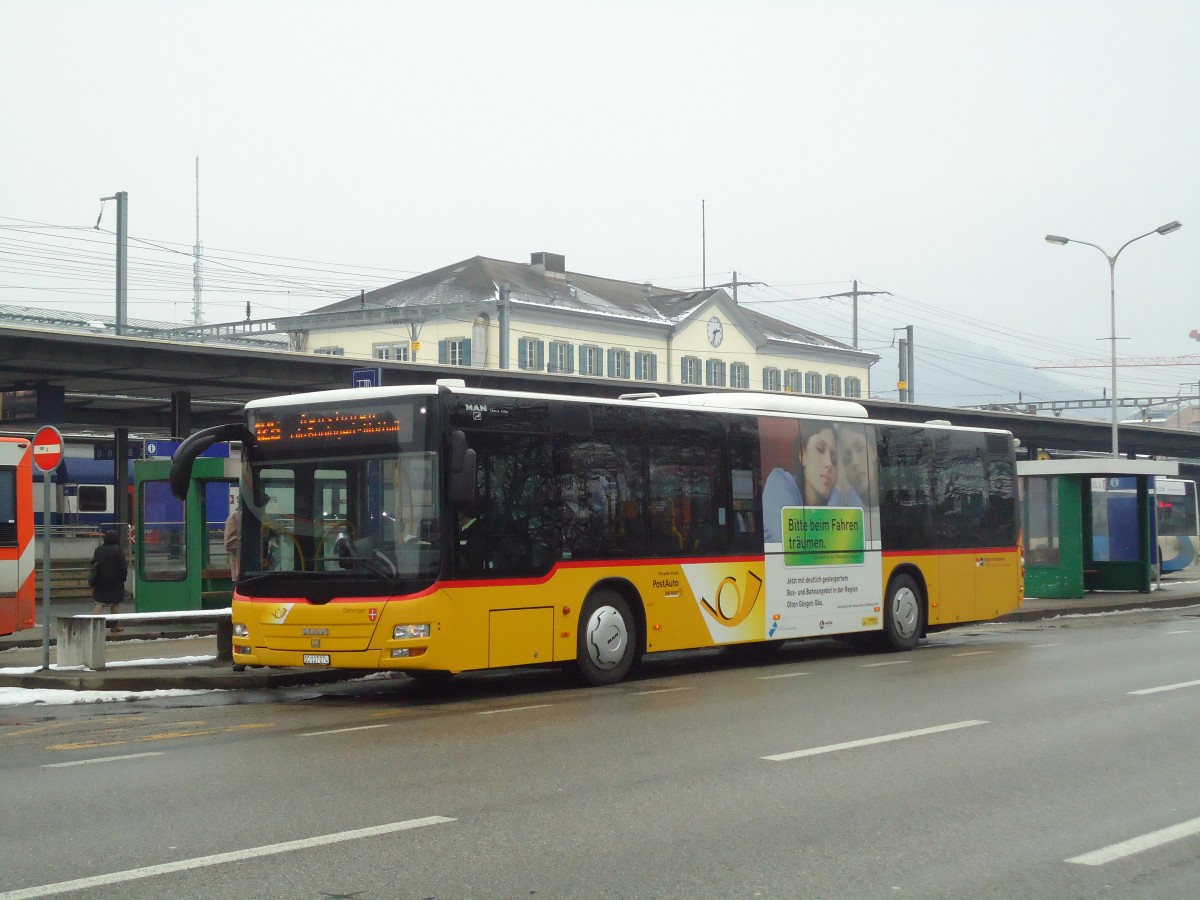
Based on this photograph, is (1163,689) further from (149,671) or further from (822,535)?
(149,671)

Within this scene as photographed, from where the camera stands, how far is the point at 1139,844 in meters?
6.94

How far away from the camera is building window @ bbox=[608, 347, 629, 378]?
7829 cm

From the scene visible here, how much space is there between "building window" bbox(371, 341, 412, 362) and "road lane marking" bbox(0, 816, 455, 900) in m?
65.9

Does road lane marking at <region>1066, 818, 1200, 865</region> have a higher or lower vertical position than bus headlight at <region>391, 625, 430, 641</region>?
lower

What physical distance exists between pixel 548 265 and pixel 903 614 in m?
64.5

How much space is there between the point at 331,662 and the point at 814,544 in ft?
21.8

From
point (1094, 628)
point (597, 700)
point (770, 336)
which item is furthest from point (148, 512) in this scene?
point (770, 336)

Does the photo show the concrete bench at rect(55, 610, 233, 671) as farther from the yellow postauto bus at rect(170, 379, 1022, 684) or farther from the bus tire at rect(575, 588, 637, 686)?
the bus tire at rect(575, 588, 637, 686)

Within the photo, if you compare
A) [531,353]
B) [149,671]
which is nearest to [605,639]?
[149,671]

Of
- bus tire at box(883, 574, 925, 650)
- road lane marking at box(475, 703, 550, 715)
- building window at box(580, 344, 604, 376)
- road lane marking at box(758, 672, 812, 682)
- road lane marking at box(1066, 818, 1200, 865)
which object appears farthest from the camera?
building window at box(580, 344, 604, 376)

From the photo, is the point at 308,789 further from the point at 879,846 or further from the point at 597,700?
the point at 597,700

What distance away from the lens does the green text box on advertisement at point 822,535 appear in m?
17.2

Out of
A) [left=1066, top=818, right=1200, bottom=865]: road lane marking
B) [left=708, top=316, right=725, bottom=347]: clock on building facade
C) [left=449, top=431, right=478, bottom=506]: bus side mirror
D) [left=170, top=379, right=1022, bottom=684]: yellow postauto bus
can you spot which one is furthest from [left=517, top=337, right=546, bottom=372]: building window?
[left=1066, top=818, right=1200, bottom=865]: road lane marking

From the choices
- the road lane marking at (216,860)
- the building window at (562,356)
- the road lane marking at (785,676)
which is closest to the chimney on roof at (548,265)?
the building window at (562,356)
